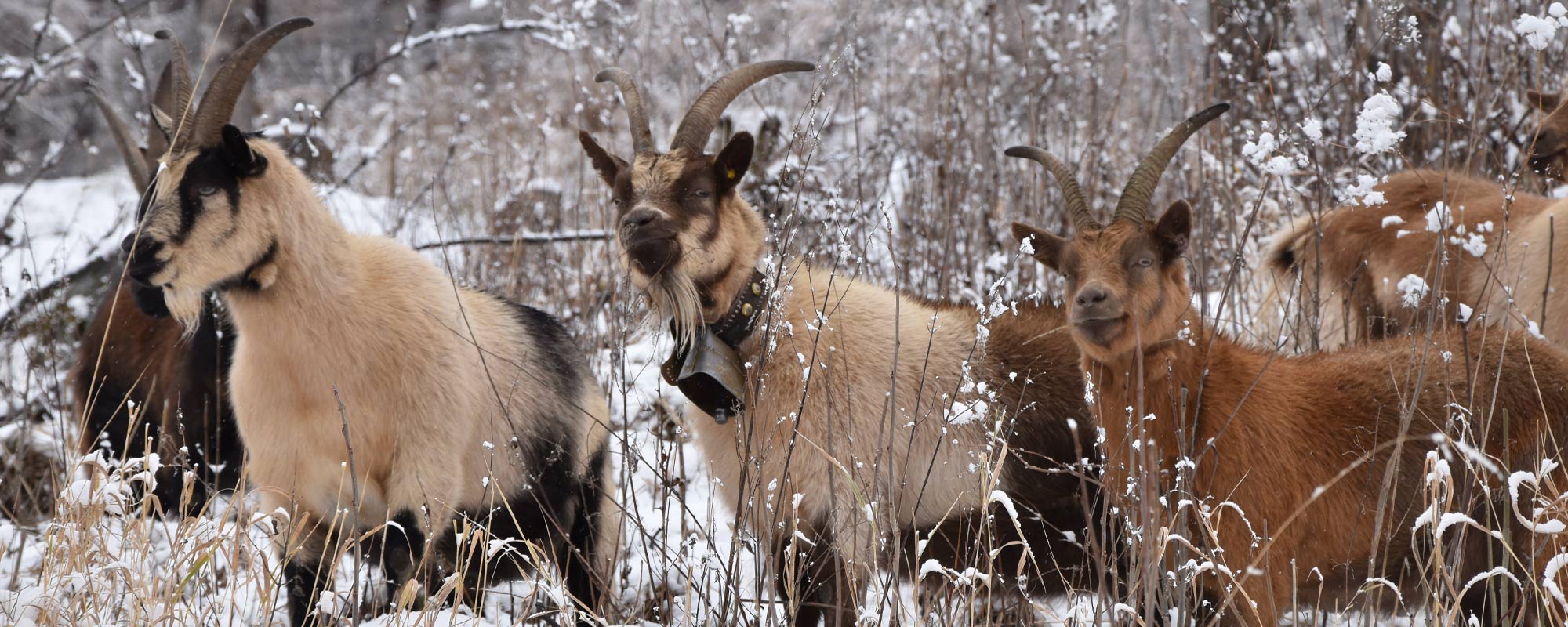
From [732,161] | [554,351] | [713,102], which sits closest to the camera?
[732,161]

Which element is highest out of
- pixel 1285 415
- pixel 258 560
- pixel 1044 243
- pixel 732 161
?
pixel 732 161

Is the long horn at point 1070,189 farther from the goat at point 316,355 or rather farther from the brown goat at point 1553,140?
the brown goat at point 1553,140

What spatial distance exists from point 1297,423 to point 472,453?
8.00ft

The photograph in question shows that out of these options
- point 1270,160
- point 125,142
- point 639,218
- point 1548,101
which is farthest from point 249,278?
point 1548,101

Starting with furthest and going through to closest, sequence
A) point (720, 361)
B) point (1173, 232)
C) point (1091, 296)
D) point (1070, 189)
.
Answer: point (720, 361)
point (1070, 189)
point (1173, 232)
point (1091, 296)

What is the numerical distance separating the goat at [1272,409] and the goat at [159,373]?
3.18 m

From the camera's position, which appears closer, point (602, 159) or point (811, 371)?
point (811, 371)

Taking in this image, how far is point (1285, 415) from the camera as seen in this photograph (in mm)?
3480

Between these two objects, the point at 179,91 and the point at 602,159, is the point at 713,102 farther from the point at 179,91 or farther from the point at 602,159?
the point at 179,91

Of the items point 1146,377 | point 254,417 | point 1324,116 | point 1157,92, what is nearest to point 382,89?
point 1157,92

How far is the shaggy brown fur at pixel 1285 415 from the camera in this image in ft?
10.9

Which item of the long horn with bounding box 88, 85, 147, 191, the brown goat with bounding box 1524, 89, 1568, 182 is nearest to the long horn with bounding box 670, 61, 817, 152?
the long horn with bounding box 88, 85, 147, 191

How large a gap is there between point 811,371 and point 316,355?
1.47m

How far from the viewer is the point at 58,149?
695cm
